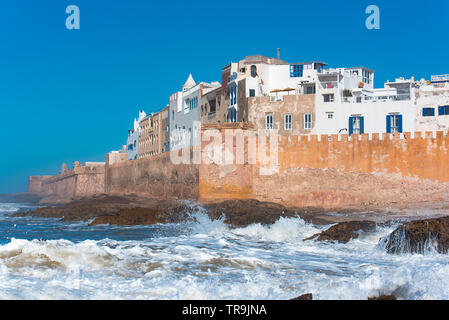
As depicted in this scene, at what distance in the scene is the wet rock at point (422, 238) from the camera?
9.03 m

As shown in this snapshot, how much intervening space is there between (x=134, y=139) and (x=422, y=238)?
5132 centimetres

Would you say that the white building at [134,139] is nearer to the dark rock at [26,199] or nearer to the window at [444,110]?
the dark rock at [26,199]

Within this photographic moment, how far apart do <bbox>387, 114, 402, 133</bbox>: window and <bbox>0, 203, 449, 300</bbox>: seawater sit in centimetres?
1570

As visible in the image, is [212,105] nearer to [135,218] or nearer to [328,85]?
[328,85]

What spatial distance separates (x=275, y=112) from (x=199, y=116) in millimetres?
10822

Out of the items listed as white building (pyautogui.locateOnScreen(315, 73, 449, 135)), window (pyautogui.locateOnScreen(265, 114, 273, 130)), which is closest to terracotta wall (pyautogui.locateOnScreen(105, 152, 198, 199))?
window (pyautogui.locateOnScreen(265, 114, 273, 130))

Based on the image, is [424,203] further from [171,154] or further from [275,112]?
[171,154]

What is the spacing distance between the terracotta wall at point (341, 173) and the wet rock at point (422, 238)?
453 inches

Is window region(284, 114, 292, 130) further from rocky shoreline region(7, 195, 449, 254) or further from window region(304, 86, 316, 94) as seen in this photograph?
rocky shoreline region(7, 195, 449, 254)

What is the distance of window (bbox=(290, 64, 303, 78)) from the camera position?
3334 centimetres

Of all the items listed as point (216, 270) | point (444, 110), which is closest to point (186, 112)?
point (444, 110)

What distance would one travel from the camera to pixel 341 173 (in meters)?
21.6
